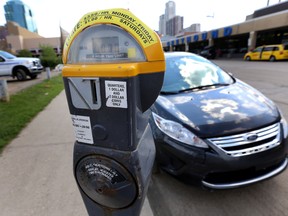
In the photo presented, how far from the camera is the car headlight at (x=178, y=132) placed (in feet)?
5.98

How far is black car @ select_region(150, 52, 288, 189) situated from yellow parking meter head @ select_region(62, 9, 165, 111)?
99cm

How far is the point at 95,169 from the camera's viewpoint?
1.12 metres

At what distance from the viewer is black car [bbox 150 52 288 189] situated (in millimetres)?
1783

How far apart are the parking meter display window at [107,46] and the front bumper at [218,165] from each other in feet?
3.69

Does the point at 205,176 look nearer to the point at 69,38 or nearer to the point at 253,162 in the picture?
the point at 253,162

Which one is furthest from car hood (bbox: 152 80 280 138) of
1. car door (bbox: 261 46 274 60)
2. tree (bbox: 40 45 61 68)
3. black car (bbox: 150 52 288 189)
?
tree (bbox: 40 45 61 68)

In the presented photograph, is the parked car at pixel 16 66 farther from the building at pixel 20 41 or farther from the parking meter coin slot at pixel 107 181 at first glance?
the building at pixel 20 41

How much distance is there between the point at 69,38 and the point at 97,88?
0.97 ft

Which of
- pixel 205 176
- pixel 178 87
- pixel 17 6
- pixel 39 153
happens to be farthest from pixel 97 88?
pixel 17 6

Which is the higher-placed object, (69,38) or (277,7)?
(277,7)

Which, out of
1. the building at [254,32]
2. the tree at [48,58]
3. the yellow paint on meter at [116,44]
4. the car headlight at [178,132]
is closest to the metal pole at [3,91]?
the car headlight at [178,132]

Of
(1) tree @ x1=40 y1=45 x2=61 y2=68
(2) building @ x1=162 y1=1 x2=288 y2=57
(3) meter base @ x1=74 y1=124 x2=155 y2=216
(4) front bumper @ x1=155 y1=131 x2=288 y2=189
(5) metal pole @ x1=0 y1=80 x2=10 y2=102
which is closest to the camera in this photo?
(3) meter base @ x1=74 y1=124 x2=155 y2=216

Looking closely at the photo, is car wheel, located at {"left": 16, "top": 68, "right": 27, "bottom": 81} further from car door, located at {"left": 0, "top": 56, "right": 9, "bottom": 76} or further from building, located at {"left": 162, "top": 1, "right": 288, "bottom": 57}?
building, located at {"left": 162, "top": 1, "right": 288, "bottom": 57}

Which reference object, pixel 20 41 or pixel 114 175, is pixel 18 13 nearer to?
pixel 20 41
